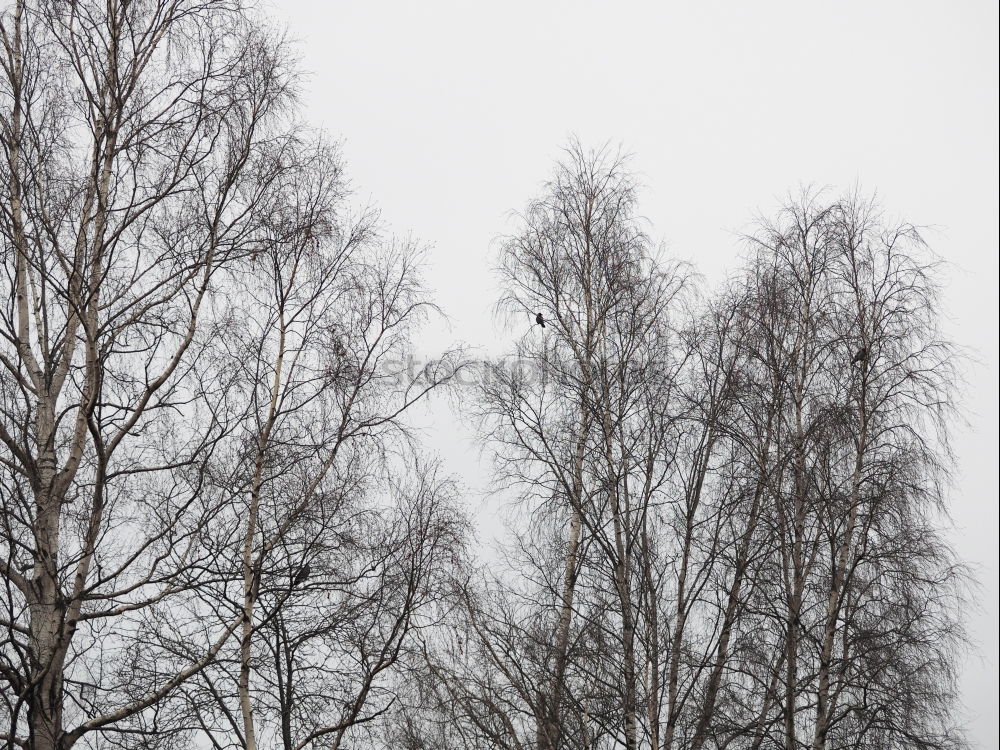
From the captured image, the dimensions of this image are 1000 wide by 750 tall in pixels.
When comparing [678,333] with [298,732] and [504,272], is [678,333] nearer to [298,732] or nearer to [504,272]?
[504,272]

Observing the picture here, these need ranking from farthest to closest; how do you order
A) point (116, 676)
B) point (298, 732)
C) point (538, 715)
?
point (298, 732), point (116, 676), point (538, 715)

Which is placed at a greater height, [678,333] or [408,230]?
[408,230]

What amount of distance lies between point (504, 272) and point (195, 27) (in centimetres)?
483

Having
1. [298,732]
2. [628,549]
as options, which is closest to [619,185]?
[628,549]

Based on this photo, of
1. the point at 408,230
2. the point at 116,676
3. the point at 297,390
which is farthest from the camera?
the point at 408,230

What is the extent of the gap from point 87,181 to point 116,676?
15.3ft

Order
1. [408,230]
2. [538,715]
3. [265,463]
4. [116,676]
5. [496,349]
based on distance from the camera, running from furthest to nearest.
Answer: [496,349] → [408,230] → [265,463] → [116,676] → [538,715]

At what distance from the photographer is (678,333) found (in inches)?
454

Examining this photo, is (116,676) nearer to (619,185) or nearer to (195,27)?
(195,27)

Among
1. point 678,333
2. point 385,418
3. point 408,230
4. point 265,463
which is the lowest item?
point 265,463

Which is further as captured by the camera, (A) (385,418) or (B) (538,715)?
(A) (385,418)

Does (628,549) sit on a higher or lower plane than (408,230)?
lower

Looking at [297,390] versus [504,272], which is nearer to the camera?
[297,390]

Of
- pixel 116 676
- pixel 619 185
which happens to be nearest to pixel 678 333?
pixel 619 185
